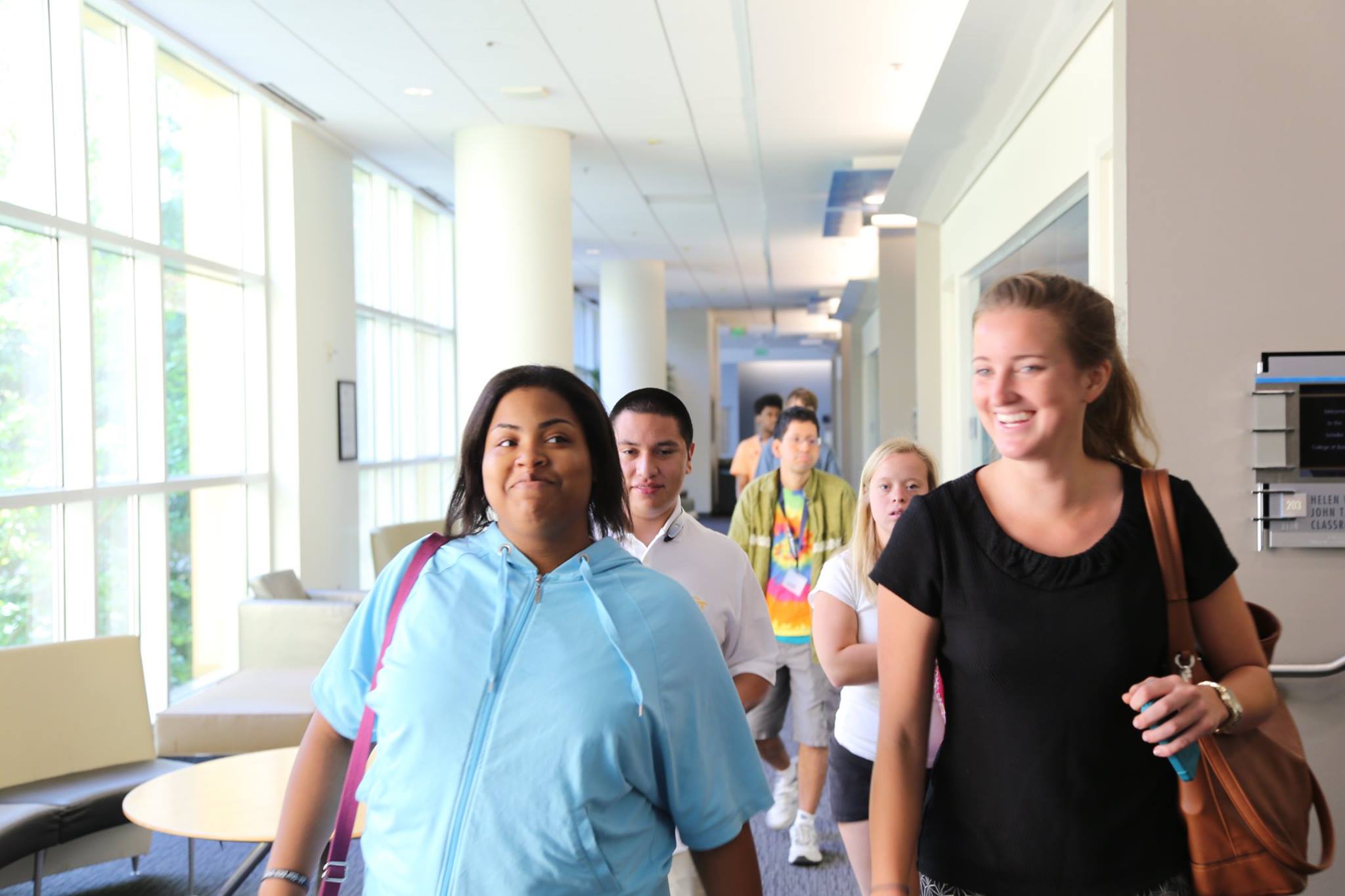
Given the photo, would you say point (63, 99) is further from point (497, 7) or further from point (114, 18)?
point (497, 7)

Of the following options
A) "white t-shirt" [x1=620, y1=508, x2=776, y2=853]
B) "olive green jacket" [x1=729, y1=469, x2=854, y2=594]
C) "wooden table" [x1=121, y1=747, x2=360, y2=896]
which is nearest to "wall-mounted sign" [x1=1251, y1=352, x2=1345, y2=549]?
"white t-shirt" [x1=620, y1=508, x2=776, y2=853]

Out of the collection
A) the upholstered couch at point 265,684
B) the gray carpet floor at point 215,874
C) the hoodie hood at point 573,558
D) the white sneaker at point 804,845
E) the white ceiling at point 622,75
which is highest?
the white ceiling at point 622,75

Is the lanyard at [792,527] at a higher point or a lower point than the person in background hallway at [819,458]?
lower

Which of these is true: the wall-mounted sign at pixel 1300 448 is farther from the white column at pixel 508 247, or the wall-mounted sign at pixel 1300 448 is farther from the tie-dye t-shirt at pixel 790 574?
the white column at pixel 508 247

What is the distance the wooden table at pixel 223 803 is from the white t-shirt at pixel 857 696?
1.43 meters

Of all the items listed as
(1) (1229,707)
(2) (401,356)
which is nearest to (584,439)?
(1) (1229,707)

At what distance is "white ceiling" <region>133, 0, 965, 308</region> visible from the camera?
619 centimetres

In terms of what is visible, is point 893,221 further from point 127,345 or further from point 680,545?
point 680,545

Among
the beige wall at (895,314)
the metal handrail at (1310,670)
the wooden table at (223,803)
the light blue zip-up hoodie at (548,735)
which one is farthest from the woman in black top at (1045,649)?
the beige wall at (895,314)

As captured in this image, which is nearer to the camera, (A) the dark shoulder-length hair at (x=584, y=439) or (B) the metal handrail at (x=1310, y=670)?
(A) the dark shoulder-length hair at (x=584, y=439)

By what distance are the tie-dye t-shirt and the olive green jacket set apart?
28 mm

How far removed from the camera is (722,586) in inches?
106

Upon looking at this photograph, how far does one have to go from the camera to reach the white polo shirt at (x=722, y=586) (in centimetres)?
267

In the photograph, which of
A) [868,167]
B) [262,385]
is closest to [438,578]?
[262,385]
